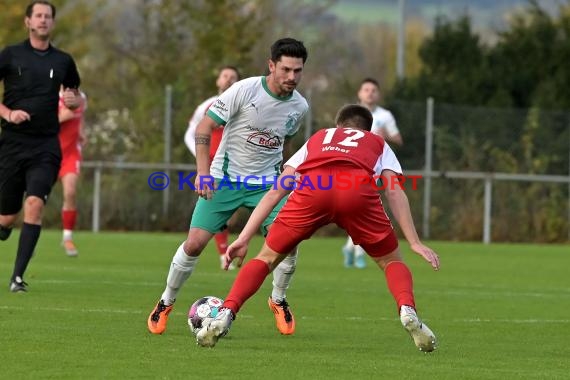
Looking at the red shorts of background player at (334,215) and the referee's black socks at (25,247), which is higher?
the red shorts of background player at (334,215)

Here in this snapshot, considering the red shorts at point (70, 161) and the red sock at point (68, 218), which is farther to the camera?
the red sock at point (68, 218)

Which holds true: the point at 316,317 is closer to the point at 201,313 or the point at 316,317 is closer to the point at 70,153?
the point at 201,313

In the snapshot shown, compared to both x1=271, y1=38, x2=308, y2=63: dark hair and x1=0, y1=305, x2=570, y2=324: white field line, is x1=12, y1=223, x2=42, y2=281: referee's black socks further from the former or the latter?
x1=271, y1=38, x2=308, y2=63: dark hair

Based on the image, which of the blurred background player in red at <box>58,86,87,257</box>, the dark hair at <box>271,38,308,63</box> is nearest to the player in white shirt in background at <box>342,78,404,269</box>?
the blurred background player in red at <box>58,86,87,257</box>

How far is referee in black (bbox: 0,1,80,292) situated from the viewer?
1195 centimetres

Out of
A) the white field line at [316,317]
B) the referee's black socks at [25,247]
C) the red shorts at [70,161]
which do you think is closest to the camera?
the white field line at [316,317]

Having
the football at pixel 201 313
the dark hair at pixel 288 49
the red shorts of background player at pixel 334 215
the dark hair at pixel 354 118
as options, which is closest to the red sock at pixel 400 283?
the red shorts of background player at pixel 334 215

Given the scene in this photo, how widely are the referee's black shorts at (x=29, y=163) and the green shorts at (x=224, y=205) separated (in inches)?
102

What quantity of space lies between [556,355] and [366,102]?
834 cm

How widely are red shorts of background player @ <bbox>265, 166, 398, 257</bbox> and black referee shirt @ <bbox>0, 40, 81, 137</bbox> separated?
4.06 metres

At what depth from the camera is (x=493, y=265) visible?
1891 cm

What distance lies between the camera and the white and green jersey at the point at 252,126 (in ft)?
32.1

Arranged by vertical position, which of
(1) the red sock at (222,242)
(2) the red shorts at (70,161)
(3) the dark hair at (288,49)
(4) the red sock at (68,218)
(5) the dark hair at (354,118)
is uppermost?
(3) the dark hair at (288,49)

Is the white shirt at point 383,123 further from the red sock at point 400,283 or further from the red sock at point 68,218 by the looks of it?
the red sock at point 400,283
